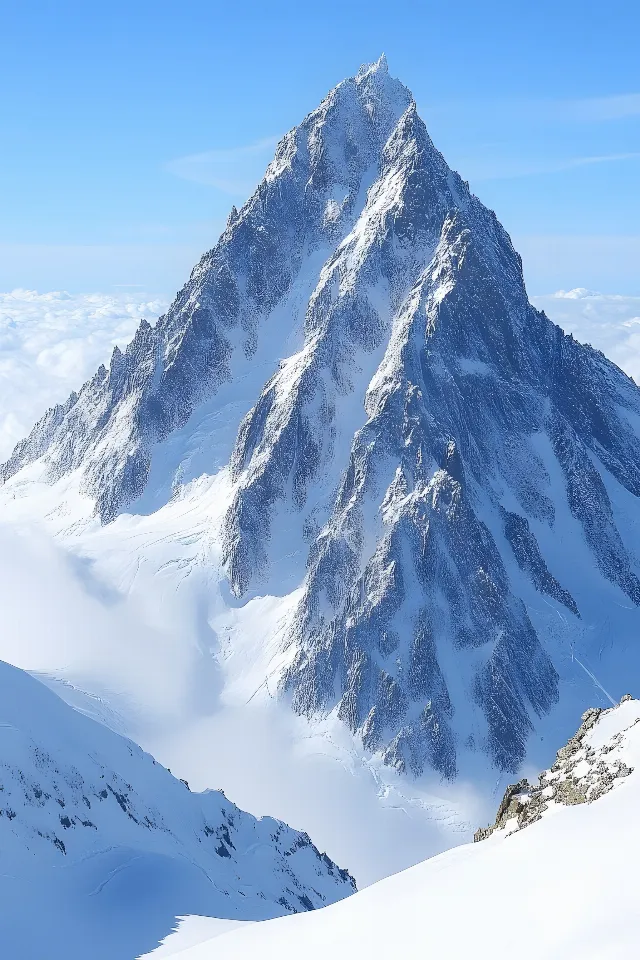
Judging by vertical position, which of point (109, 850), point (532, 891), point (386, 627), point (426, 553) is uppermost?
point (426, 553)

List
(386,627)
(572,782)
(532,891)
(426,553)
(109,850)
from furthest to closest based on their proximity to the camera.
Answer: (426,553) → (386,627) → (109,850) → (572,782) → (532,891)

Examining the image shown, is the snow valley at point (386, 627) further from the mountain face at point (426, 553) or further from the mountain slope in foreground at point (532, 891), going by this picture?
the mountain slope in foreground at point (532, 891)

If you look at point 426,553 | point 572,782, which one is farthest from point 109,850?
point 426,553

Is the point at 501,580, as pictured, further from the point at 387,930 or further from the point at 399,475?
the point at 387,930

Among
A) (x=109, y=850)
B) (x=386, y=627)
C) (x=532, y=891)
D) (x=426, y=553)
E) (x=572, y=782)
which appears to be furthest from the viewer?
(x=426, y=553)

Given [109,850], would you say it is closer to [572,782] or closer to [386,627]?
[572,782]

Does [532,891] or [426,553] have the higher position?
[426,553]

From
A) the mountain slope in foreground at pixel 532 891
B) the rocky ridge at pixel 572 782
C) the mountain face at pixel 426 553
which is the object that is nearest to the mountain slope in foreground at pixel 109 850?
the mountain slope in foreground at pixel 532 891
